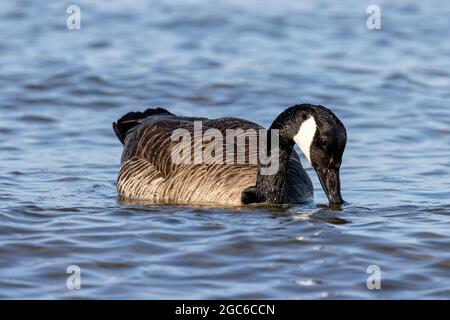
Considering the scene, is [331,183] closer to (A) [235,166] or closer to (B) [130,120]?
(A) [235,166]

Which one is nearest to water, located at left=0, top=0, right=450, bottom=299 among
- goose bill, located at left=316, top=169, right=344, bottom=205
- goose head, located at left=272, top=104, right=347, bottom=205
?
goose bill, located at left=316, top=169, right=344, bottom=205

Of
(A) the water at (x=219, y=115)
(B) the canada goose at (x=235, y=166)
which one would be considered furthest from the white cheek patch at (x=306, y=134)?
(A) the water at (x=219, y=115)

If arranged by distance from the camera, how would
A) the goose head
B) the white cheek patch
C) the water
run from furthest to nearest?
→ the white cheek patch < the goose head < the water

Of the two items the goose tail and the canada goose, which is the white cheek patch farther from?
the goose tail

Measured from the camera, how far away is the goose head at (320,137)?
1054 cm

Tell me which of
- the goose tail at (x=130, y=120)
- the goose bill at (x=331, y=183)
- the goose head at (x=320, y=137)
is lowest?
the goose bill at (x=331, y=183)

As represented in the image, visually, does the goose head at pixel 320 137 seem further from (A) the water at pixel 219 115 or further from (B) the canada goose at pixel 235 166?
(A) the water at pixel 219 115

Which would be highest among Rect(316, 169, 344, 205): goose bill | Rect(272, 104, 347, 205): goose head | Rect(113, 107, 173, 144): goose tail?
Rect(113, 107, 173, 144): goose tail

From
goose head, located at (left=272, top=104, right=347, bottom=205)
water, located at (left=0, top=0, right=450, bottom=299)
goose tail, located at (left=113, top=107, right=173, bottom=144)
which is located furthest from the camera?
goose tail, located at (left=113, top=107, right=173, bottom=144)

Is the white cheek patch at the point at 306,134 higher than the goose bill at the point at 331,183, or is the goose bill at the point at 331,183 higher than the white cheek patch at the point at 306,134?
the white cheek patch at the point at 306,134

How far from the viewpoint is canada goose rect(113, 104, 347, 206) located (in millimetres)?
10805

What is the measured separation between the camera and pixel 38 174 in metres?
13.3

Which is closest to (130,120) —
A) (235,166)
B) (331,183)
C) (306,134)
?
(235,166)
